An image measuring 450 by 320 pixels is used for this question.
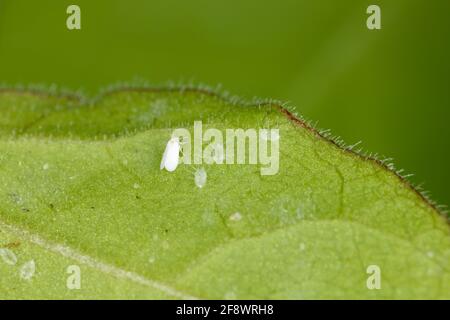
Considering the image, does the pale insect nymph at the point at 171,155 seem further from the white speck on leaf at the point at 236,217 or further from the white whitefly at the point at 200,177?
the white speck on leaf at the point at 236,217

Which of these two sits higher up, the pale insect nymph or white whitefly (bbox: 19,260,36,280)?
the pale insect nymph

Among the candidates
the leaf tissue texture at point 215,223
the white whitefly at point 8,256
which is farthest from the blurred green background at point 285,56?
the white whitefly at point 8,256

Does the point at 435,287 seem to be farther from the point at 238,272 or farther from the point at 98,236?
the point at 98,236

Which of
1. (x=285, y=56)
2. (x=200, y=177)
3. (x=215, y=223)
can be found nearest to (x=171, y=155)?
(x=200, y=177)

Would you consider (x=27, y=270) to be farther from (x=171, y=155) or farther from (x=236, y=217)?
(x=236, y=217)

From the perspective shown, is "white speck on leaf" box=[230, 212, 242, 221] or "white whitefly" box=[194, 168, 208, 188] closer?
"white speck on leaf" box=[230, 212, 242, 221]

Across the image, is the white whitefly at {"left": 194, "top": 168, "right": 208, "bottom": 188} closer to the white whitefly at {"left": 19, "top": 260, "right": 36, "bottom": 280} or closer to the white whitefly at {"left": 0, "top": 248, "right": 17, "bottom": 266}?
the white whitefly at {"left": 19, "top": 260, "right": 36, "bottom": 280}

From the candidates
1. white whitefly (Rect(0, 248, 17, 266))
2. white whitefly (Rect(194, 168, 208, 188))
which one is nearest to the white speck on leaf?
white whitefly (Rect(194, 168, 208, 188))
